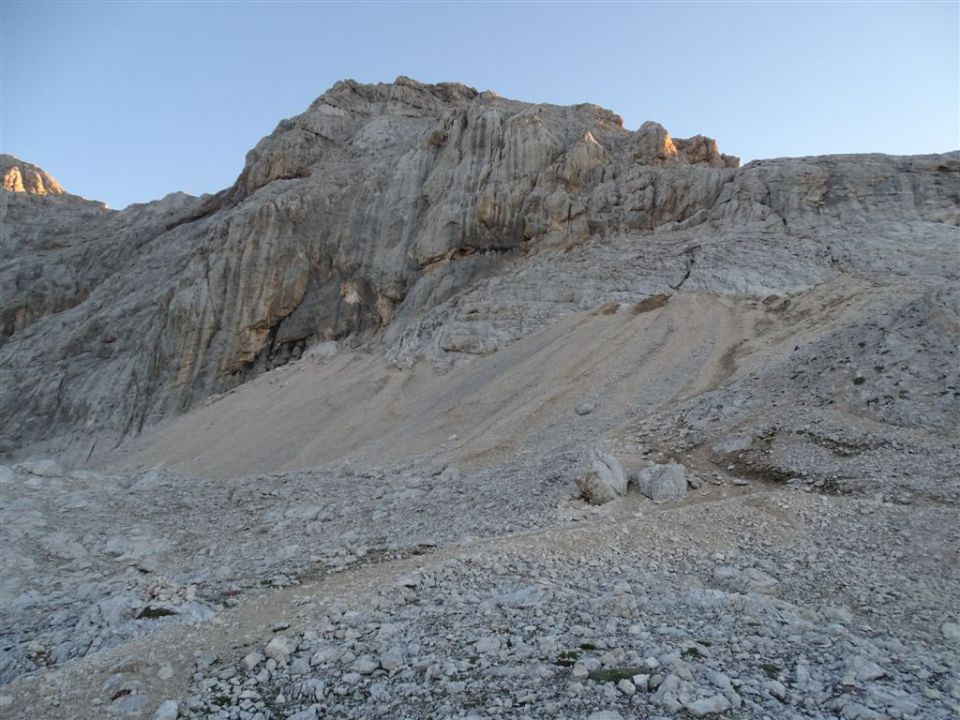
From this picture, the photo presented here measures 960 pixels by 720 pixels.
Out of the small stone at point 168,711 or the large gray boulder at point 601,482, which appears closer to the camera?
the small stone at point 168,711

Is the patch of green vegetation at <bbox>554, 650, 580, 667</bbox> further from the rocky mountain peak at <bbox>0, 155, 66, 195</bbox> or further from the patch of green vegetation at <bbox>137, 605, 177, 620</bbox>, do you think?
the rocky mountain peak at <bbox>0, 155, 66, 195</bbox>

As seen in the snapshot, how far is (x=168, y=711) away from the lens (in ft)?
20.1

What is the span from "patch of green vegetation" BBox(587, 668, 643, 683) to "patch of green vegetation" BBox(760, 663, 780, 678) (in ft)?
3.54

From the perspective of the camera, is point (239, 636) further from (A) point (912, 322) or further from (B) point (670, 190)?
(B) point (670, 190)

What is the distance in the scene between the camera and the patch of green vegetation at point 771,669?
5.81 meters

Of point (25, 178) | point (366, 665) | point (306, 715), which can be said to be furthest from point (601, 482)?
point (25, 178)

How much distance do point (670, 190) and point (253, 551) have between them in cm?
2284

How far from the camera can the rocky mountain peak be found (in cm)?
5919

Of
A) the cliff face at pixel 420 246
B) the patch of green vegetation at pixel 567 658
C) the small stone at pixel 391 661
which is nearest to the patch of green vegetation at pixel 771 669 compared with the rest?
the patch of green vegetation at pixel 567 658

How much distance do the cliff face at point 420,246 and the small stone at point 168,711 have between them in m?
19.1

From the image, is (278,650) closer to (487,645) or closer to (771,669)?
(487,645)

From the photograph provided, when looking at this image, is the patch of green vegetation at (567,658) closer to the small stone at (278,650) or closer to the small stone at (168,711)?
the small stone at (278,650)

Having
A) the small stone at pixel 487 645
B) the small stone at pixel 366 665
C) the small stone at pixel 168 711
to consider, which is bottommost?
the small stone at pixel 168 711

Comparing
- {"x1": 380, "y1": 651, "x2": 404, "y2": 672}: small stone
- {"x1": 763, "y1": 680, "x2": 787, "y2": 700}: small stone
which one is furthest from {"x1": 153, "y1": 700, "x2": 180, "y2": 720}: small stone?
{"x1": 763, "y1": 680, "x2": 787, "y2": 700}: small stone
